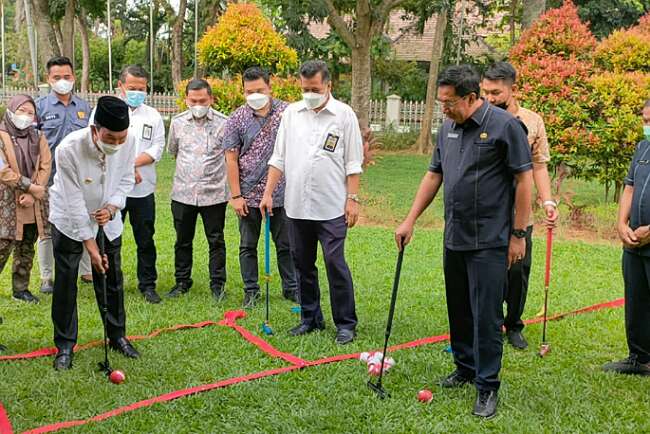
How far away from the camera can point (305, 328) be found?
5320 millimetres

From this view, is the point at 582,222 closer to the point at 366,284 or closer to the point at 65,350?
the point at 366,284

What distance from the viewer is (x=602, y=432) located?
12.4ft

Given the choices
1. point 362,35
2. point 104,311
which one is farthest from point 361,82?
point 104,311

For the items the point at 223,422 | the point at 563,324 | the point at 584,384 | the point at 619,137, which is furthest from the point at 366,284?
the point at 619,137

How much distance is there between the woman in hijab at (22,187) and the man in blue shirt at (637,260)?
445 centimetres

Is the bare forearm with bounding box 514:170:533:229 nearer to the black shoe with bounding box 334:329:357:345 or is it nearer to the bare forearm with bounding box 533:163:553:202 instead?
the bare forearm with bounding box 533:163:553:202

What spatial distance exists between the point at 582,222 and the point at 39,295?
6.98 m

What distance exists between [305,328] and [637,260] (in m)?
2.32

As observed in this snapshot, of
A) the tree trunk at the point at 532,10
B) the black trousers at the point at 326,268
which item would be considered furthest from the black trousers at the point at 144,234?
the tree trunk at the point at 532,10

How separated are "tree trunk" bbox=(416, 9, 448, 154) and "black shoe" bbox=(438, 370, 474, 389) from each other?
14907 millimetres

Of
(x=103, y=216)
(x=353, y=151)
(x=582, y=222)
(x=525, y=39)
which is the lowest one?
(x=582, y=222)

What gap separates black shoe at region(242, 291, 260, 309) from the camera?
598 centimetres

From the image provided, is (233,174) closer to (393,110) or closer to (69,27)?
(69,27)

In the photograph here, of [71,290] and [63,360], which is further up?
[71,290]
